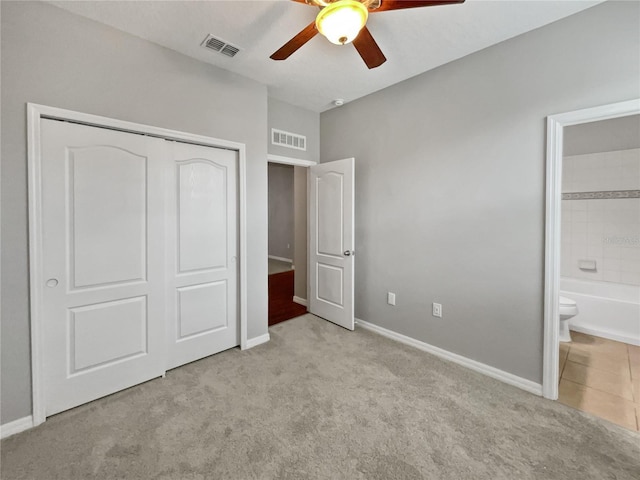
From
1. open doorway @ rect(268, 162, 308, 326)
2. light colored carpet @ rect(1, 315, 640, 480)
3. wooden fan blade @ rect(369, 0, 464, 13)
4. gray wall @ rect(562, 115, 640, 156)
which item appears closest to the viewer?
wooden fan blade @ rect(369, 0, 464, 13)

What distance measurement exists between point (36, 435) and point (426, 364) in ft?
9.41

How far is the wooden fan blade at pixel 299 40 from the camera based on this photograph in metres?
1.57

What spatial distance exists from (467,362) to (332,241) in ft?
6.14

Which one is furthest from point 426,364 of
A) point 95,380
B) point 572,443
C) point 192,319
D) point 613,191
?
point 613,191

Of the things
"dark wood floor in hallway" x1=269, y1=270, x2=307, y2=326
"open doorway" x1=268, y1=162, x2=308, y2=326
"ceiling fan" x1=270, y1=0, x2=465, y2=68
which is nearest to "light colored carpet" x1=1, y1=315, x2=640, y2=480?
"dark wood floor in hallway" x1=269, y1=270, x2=307, y2=326

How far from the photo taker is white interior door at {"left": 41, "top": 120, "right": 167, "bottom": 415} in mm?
1895

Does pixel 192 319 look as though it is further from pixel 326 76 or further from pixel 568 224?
pixel 568 224

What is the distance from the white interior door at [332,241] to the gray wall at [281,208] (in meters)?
3.85

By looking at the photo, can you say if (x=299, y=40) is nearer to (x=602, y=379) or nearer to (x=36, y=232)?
(x=36, y=232)

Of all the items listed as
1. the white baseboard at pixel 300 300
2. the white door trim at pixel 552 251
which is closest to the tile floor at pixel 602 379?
the white door trim at pixel 552 251

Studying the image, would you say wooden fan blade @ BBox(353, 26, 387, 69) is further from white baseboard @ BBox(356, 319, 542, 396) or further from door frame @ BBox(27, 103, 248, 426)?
white baseboard @ BBox(356, 319, 542, 396)

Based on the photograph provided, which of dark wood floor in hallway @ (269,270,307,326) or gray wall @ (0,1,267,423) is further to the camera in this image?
dark wood floor in hallway @ (269,270,307,326)

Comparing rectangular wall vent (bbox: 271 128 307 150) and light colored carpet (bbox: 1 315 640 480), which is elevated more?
rectangular wall vent (bbox: 271 128 307 150)

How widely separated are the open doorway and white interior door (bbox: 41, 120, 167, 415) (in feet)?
5.26
